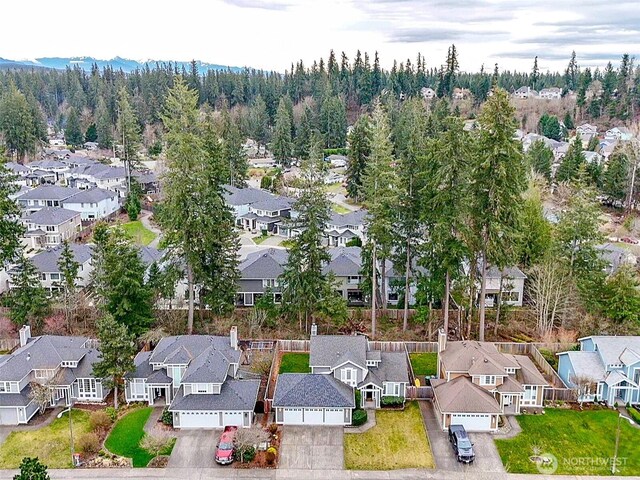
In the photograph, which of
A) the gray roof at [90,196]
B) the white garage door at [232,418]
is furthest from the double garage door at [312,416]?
the gray roof at [90,196]

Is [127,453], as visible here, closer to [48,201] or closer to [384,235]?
[384,235]

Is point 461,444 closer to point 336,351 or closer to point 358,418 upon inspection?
point 358,418

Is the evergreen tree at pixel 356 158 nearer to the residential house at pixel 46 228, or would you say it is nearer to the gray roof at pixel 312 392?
the residential house at pixel 46 228

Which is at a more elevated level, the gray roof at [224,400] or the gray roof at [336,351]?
the gray roof at [336,351]

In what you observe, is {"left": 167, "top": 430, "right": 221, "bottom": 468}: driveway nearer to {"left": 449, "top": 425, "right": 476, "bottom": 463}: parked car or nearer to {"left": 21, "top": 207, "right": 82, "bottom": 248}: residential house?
{"left": 449, "top": 425, "right": 476, "bottom": 463}: parked car

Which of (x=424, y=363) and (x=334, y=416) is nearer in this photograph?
(x=334, y=416)

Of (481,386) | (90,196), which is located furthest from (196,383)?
A: (90,196)

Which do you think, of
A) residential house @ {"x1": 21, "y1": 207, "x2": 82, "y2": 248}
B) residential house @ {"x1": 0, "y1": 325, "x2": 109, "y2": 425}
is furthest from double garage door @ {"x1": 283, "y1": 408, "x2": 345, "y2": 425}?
residential house @ {"x1": 21, "y1": 207, "x2": 82, "y2": 248}
